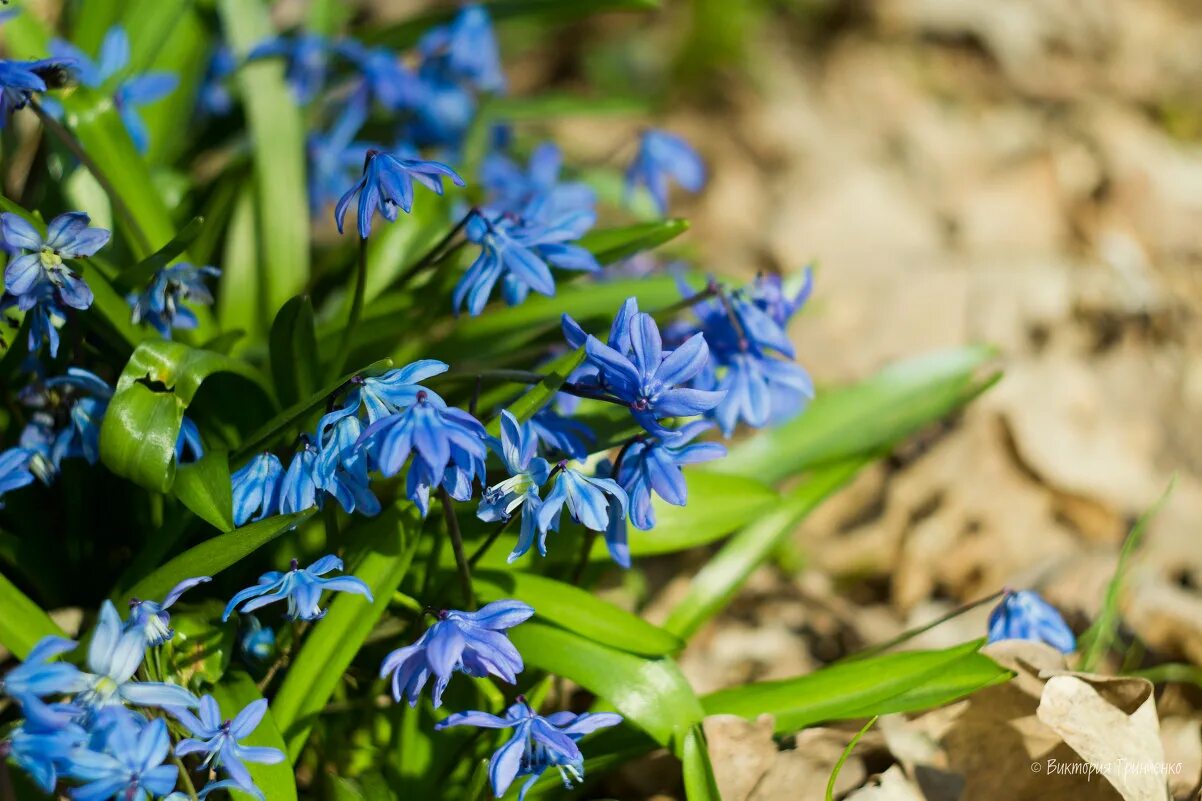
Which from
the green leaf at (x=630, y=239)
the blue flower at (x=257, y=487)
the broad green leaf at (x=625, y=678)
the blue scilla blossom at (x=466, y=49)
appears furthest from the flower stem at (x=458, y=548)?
the blue scilla blossom at (x=466, y=49)

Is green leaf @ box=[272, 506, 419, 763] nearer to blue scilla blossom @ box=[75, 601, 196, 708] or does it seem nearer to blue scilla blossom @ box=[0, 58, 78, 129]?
blue scilla blossom @ box=[75, 601, 196, 708]

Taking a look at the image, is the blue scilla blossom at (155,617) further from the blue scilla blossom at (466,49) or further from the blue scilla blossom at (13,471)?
the blue scilla blossom at (466,49)

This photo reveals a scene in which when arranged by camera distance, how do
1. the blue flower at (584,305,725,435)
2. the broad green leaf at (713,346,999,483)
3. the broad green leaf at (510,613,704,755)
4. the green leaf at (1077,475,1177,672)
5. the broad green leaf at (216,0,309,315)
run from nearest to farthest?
the blue flower at (584,305,725,435), the broad green leaf at (510,613,704,755), the green leaf at (1077,475,1177,672), the broad green leaf at (713,346,999,483), the broad green leaf at (216,0,309,315)

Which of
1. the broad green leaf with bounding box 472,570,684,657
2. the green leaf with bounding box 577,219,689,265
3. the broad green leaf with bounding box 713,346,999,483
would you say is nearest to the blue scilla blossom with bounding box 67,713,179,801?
the broad green leaf with bounding box 472,570,684,657

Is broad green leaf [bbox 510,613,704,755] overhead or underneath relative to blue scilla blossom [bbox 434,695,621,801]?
underneath

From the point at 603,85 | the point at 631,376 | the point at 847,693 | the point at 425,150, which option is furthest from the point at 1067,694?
the point at 603,85

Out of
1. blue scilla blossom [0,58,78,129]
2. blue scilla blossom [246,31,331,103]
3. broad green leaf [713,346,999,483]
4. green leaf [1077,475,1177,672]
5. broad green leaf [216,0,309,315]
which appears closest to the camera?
blue scilla blossom [0,58,78,129]

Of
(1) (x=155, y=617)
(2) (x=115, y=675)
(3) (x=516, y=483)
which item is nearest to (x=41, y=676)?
(2) (x=115, y=675)
